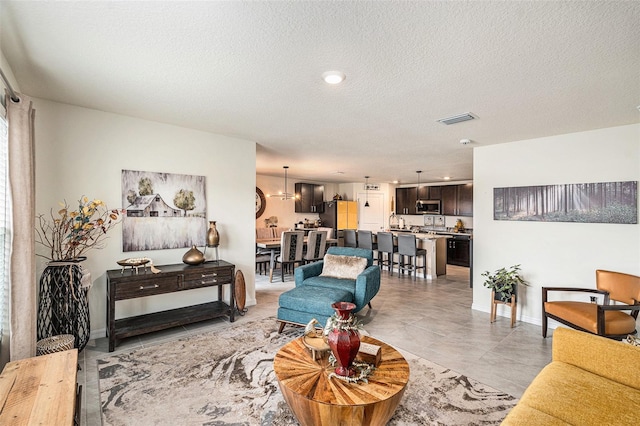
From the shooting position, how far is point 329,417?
1635mm

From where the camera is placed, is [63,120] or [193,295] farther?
[193,295]

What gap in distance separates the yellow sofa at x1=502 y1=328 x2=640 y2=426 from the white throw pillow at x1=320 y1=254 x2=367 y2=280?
235 cm

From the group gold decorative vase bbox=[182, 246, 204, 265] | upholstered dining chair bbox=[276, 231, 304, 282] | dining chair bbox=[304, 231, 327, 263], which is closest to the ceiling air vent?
gold decorative vase bbox=[182, 246, 204, 265]

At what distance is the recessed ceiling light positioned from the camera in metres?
2.23

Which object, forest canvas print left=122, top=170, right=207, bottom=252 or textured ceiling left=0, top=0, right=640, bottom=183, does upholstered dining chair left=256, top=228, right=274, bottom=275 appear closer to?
forest canvas print left=122, top=170, right=207, bottom=252

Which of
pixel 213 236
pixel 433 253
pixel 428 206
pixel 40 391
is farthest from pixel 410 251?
pixel 40 391

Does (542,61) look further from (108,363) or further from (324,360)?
(108,363)

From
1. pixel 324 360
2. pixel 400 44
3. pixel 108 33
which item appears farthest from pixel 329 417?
pixel 108 33

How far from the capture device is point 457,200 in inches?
348

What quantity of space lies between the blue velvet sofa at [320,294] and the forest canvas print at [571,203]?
2146mm

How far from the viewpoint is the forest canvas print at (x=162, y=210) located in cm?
352

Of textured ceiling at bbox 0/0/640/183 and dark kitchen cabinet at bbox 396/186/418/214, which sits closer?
textured ceiling at bbox 0/0/640/183

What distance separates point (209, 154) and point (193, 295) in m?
1.93

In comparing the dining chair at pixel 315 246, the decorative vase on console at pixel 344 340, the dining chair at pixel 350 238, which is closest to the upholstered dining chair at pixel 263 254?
the dining chair at pixel 315 246
